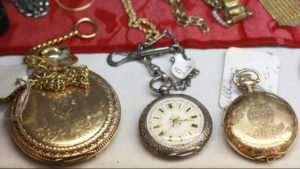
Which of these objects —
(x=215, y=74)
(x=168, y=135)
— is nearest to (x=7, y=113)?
(x=168, y=135)

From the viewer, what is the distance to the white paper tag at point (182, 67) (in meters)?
1.54

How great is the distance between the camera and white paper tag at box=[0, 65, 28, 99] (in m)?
1.45

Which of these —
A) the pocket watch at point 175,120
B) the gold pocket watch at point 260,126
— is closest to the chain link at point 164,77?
the pocket watch at point 175,120

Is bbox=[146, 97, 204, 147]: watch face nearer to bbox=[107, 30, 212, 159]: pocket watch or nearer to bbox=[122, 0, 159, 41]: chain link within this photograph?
bbox=[107, 30, 212, 159]: pocket watch

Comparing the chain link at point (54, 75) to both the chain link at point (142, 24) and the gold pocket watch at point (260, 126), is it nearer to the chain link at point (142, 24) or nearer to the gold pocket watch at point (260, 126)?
the chain link at point (142, 24)

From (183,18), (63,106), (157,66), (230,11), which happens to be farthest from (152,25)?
(63,106)

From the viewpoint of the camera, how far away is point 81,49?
170cm

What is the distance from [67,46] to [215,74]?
69 cm

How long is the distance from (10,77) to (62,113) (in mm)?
302

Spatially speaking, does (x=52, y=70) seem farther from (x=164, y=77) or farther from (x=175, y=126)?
(x=175, y=126)

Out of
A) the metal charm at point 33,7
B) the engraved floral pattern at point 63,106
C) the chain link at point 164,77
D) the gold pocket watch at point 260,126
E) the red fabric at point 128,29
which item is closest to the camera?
the gold pocket watch at point 260,126

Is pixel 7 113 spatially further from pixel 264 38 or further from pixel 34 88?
pixel 264 38

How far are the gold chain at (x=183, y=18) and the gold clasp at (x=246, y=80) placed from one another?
0.35m

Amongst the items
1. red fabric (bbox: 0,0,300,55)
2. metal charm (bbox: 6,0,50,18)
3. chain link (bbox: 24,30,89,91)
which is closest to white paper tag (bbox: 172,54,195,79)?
red fabric (bbox: 0,0,300,55)
